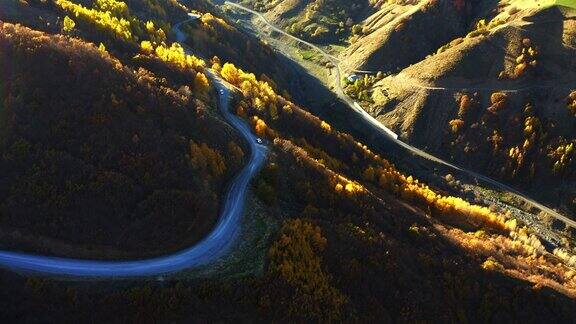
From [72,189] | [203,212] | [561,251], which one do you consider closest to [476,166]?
[561,251]

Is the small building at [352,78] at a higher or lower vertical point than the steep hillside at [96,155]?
higher

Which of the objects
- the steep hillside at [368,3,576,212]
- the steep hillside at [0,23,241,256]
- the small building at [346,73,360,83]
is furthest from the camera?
the small building at [346,73,360,83]

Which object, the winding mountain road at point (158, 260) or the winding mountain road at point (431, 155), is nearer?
the winding mountain road at point (158, 260)

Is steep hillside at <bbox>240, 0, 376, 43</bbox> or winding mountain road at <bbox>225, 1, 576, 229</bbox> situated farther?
steep hillside at <bbox>240, 0, 376, 43</bbox>

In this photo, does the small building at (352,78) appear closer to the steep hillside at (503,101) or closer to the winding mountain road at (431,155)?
the winding mountain road at (431,155)

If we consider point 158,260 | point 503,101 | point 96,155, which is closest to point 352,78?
point 503,101

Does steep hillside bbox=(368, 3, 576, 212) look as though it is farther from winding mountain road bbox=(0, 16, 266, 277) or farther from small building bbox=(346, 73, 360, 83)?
winding mountain road bbox=(0, 16, 266, 277)

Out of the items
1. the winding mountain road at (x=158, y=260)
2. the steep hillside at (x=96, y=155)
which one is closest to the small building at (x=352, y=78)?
the steep hillside at (x=96, y=155)

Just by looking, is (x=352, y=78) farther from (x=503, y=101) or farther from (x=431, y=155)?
(x=503, y=101)

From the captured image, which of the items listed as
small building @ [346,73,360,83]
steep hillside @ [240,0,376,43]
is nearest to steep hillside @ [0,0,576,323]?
small building @ [346,73,360,83]

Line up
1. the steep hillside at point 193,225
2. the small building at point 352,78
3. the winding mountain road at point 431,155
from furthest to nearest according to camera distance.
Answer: the small building at point 352,78
the winding mountain road at point 431,155
the steep hillside at point 193,225

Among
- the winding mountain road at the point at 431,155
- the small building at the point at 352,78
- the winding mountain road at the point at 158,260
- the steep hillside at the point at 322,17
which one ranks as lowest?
the winding mountain road at the point at 158,260

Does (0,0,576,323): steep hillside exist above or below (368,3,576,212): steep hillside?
below
